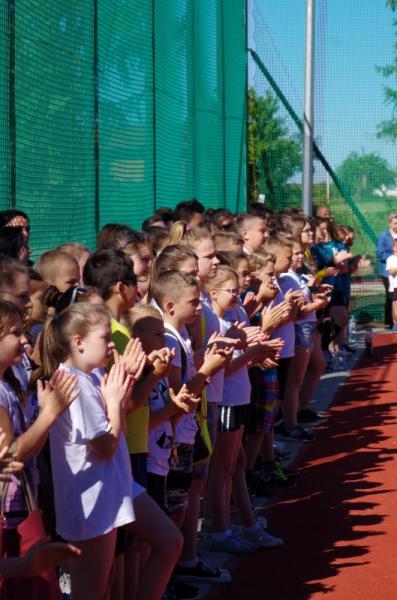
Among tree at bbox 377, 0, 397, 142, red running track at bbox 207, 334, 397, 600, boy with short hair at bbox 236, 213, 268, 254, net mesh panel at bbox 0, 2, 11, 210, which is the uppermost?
tree at bbox 377, 0, 397, 142

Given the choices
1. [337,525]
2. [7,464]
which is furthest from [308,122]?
[7,464]

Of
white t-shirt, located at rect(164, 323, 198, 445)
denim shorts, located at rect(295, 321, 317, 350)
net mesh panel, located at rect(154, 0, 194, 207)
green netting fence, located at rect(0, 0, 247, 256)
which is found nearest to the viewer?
white t-shirt, located at rect(164, 323, 198, 445)

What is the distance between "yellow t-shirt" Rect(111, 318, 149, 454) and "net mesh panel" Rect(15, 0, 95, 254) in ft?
10.6

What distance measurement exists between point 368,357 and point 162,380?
1154 centimetres

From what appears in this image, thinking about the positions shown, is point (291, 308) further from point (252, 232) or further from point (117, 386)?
point (117, 386)

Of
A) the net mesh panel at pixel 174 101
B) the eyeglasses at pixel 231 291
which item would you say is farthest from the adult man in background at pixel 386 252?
the eyeglasses at pixel 231 291

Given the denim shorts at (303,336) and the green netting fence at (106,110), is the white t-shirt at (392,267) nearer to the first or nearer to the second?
the green netting fence at (106,110)

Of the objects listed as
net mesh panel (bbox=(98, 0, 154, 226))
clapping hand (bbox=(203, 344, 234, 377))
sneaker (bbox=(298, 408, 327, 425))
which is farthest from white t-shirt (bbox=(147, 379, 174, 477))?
sneaker (bbox=(298, 408, 327, 425))

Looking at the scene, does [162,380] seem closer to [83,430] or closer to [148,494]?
[148,494]

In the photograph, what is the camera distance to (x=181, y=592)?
616cm

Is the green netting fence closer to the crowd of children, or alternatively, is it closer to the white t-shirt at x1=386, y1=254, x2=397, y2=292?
the crowd of children

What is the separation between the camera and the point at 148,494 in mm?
5422

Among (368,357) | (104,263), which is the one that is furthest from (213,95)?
(104,263)

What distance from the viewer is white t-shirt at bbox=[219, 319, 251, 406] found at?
7188 mm
